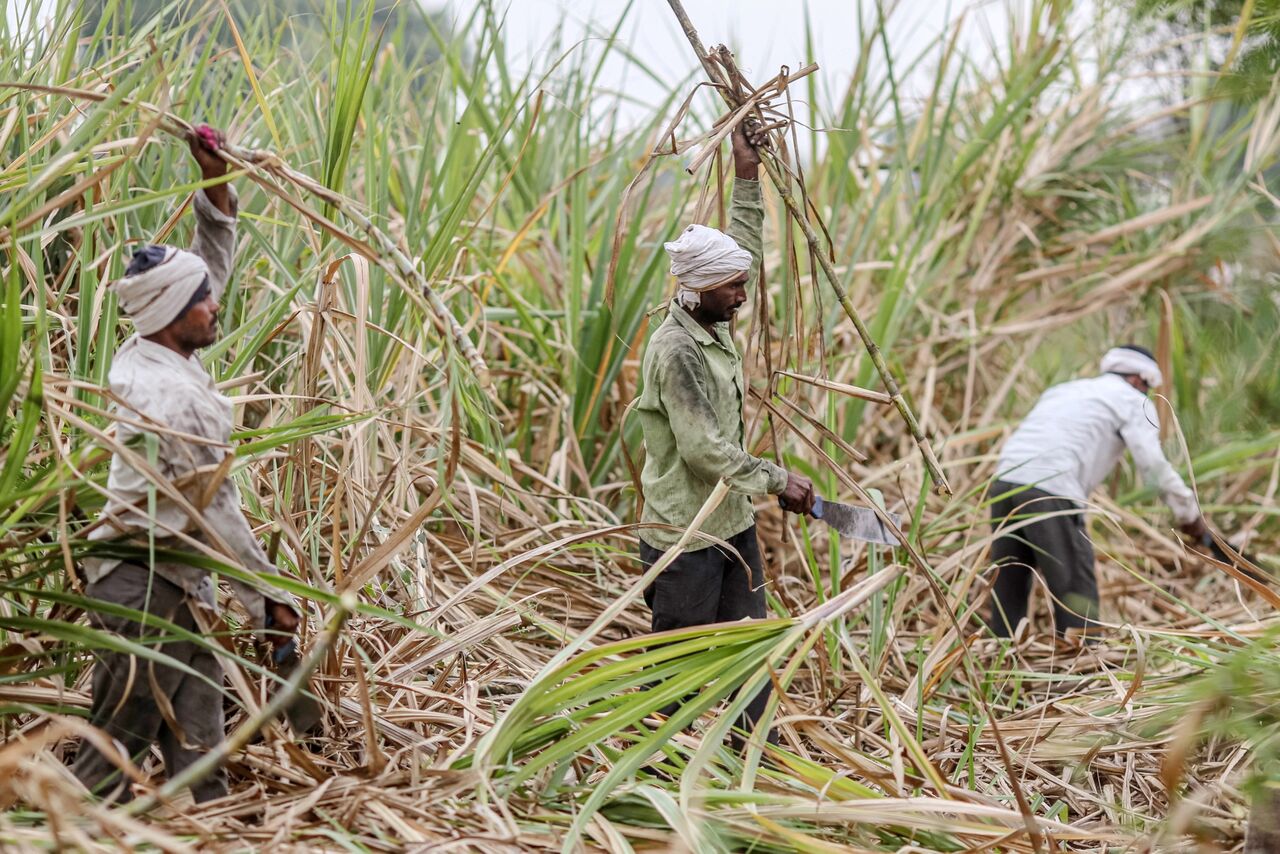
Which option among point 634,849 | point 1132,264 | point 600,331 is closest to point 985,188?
point 1132,264

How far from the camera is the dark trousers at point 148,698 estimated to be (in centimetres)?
217

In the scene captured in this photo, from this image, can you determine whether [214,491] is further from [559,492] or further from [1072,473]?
[1072,473]

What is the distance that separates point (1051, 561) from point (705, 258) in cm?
208

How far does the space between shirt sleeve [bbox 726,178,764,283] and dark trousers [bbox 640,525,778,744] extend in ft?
2.30

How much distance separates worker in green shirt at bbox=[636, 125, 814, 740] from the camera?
2.84 metres

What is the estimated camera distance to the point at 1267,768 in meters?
2.06

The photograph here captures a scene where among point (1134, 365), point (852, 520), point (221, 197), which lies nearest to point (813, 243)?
point (852, 520)

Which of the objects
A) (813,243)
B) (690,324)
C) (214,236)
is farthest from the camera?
(690,324)

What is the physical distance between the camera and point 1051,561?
423 cm

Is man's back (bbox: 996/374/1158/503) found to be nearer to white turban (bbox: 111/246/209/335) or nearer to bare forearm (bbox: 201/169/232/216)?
bare forearm (bbox: 201/169/232/216)

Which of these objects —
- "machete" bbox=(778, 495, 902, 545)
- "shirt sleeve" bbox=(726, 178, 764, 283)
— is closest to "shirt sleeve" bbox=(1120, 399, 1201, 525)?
"machete" bbox=(778, 495, 902, 545)

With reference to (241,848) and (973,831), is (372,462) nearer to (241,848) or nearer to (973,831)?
(241,848)

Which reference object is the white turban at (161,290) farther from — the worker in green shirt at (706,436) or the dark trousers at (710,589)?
the dark trousers at (710,589)

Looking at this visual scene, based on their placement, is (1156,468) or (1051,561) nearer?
(1156,468)
